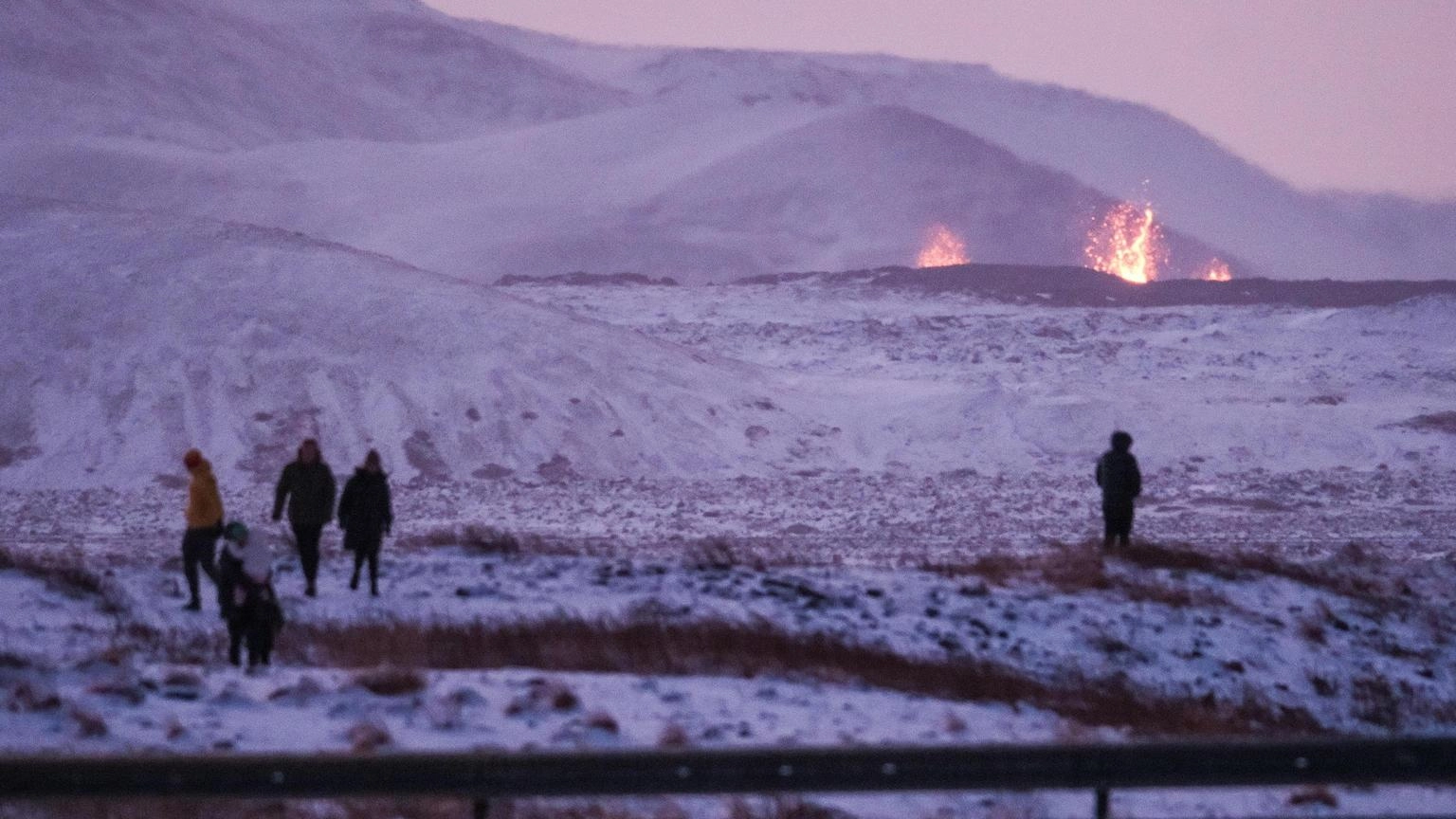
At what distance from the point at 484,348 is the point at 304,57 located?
A: 90.1 m

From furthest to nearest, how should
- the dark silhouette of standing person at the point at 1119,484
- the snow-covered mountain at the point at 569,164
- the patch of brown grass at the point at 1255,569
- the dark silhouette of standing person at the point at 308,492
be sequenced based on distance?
the snow-covered mountain at the point at 569,164 < the dark silhouette of standing person at the point at 1119,484 < the patch of brown grass at the point at 1255,569 < the dark silhouette of standing person at the point at 308,492

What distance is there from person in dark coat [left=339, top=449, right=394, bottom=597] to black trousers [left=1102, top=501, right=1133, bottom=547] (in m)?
7.15

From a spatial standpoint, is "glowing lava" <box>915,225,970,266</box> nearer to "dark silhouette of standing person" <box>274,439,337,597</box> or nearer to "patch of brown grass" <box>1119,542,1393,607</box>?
"patch of brown grass" <box>1119,542,1393,607</box>

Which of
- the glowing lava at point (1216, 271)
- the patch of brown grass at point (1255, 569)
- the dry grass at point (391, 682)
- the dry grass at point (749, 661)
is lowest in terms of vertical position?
the dry grass at point (749, 661)

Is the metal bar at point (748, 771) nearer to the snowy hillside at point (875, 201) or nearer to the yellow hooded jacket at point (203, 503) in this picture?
the yellow hooded jacket at point (203, 503)

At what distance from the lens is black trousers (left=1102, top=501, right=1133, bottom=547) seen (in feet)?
52.8

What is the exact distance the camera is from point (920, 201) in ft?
303

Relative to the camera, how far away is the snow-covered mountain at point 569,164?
81562 millimetres

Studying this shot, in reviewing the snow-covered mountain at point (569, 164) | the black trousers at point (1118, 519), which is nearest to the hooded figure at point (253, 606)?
the black trousers at point (1118, 519)

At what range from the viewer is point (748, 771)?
18.0ft

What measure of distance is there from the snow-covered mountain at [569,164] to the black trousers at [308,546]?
62.3 metres

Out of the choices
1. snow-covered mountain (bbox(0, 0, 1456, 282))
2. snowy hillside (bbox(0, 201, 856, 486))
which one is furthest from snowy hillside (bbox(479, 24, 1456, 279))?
snowy hillside (bbox(0, 201, 856, 486))

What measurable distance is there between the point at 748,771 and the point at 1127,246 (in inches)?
3577

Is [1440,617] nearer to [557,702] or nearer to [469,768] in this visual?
[557,702]
